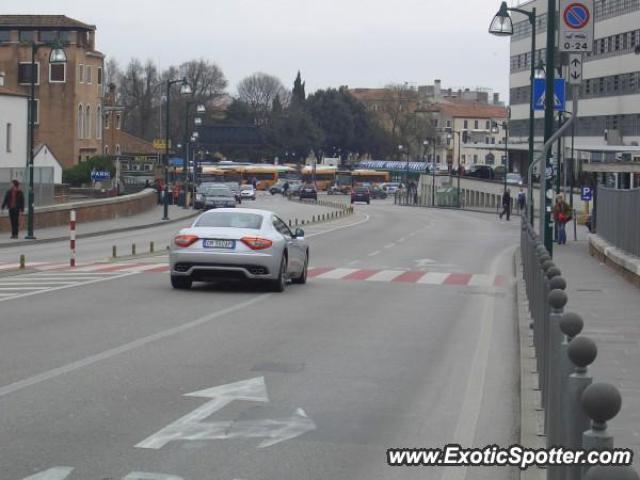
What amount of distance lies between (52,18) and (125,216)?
40.9 meters

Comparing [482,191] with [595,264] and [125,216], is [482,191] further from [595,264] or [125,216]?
[595,264]

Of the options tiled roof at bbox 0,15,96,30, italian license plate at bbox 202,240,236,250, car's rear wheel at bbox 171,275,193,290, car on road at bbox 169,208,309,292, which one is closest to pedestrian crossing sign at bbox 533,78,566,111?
car on road at bbox 169,208,309,292

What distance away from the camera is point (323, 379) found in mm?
11969

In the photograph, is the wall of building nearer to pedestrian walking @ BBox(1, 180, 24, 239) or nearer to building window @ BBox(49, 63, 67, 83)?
building window @ BBox(49, 63, 67, 83)

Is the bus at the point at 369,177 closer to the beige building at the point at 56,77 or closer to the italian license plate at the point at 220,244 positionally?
the beige building at the point at 56,77

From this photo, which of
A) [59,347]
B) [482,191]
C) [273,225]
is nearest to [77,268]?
[273,225]

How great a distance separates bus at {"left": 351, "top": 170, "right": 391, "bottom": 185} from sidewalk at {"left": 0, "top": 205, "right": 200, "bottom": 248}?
81.2 meters

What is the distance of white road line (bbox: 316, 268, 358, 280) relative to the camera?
87.0 feet

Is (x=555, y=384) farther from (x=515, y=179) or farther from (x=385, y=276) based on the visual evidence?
(x=515, y=179)

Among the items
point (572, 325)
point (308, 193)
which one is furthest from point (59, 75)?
point (572, 325)

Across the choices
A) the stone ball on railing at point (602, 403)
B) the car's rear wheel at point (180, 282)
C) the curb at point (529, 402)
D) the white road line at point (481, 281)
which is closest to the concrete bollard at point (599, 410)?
the stone ball on railing at point (602, 403)

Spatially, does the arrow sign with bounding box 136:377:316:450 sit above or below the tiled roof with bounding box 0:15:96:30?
below

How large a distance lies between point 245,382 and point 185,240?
9.41 meters

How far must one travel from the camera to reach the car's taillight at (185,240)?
20.7 m
